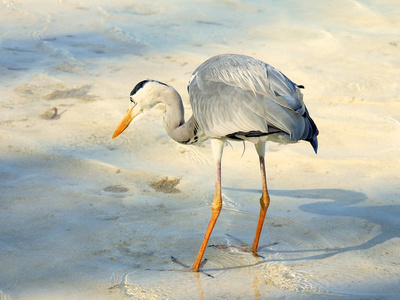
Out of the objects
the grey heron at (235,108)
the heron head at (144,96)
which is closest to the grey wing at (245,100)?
the grey heron at (235,108)

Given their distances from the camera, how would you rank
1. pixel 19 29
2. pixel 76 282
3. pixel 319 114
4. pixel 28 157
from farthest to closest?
pixel 19 29, pixel 319 114, pixel 28 157, pixel 76 282

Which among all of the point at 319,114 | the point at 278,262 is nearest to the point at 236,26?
the point at 319,114

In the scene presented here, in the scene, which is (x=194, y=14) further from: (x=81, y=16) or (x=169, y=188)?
(x=169, y=188)

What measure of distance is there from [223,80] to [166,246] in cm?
127

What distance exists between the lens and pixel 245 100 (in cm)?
465

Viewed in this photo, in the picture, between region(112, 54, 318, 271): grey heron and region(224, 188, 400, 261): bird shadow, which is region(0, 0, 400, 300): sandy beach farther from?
region(112, 54, 318, 271): grey heron

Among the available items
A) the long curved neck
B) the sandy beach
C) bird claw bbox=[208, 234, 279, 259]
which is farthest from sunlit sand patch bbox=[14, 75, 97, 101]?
bird claw bbox=[208, 234, 279, 259]

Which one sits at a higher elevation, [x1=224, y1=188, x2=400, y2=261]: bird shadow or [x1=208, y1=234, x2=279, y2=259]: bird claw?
[x1=224, y1=188, x2=400, y2=261]: bird shadow

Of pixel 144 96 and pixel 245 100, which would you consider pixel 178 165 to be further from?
pixel 245 100

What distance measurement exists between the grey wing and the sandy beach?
92cm

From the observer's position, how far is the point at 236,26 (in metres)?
9.81

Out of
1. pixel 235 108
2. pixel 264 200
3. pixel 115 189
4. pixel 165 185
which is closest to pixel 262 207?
pixel 264 200

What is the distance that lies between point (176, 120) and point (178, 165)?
1.36m

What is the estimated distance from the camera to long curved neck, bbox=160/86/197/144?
4.97 m
